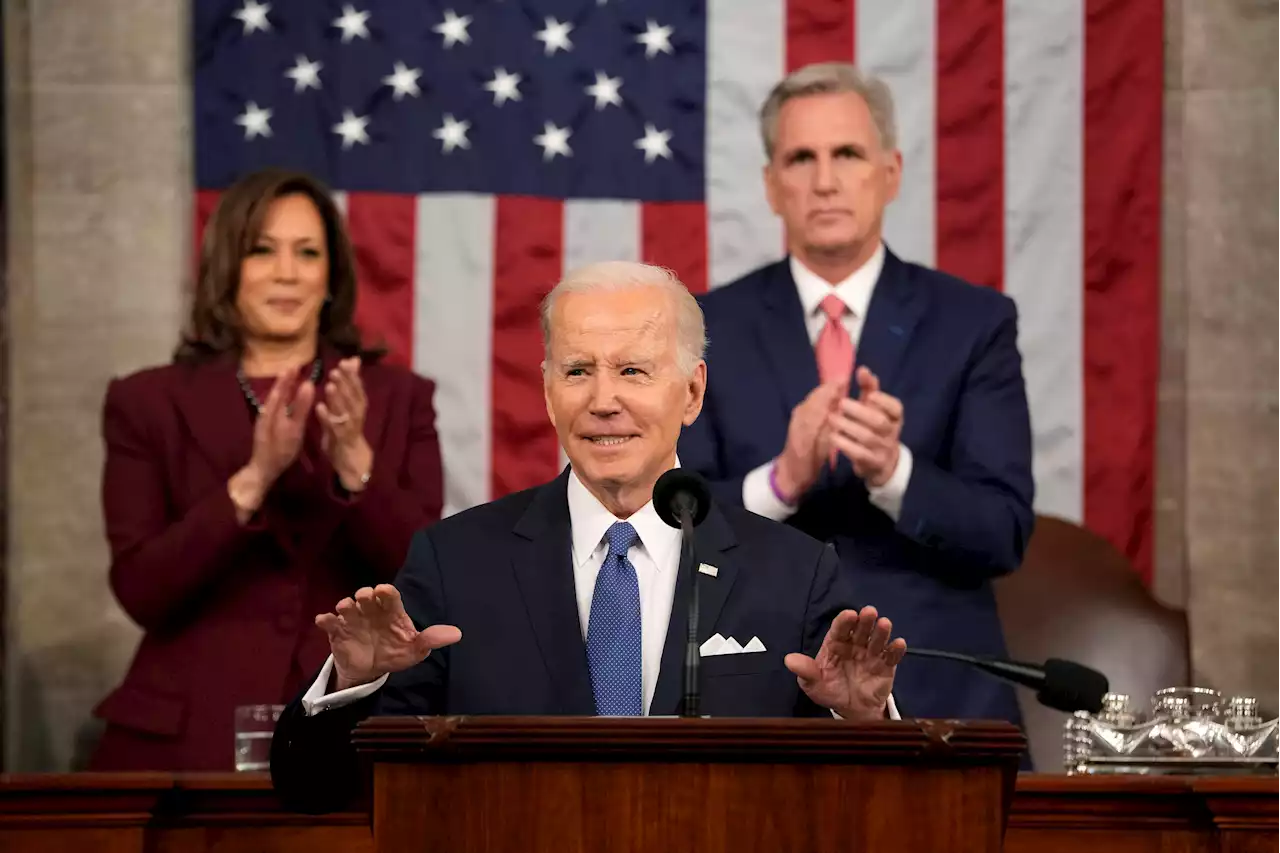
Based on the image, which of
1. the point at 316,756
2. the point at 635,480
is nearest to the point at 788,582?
the point at 635,480

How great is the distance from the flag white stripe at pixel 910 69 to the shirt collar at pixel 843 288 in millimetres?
1166

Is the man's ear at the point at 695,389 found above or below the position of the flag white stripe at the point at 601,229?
below

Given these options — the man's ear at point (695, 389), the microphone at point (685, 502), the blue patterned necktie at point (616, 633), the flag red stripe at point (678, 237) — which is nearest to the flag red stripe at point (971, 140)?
the flag red stripe at point (678, 237)

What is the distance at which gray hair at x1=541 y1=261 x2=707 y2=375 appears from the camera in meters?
3.22

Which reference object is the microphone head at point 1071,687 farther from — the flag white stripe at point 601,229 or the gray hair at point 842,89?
the flag white stripe at point 601,229

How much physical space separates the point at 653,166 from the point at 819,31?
64cm

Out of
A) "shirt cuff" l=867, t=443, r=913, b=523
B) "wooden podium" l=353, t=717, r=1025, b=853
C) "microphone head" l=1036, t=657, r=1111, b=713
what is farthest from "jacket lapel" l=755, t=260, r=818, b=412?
"wooden podium" l=353, t=717, r=1025, b=853

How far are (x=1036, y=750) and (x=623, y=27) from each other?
2.42 metres

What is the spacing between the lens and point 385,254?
577 cm

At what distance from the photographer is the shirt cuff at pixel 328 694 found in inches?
113

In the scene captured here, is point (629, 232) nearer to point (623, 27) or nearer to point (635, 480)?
point (623, 27)

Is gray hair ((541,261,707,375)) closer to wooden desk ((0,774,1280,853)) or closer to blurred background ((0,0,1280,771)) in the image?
wooden desk ((0,774,1280,853))

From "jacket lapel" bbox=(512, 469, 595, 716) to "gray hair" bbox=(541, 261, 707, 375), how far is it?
260 millimetres

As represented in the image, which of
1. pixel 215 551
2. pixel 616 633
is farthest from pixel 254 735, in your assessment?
pixel 616 633
